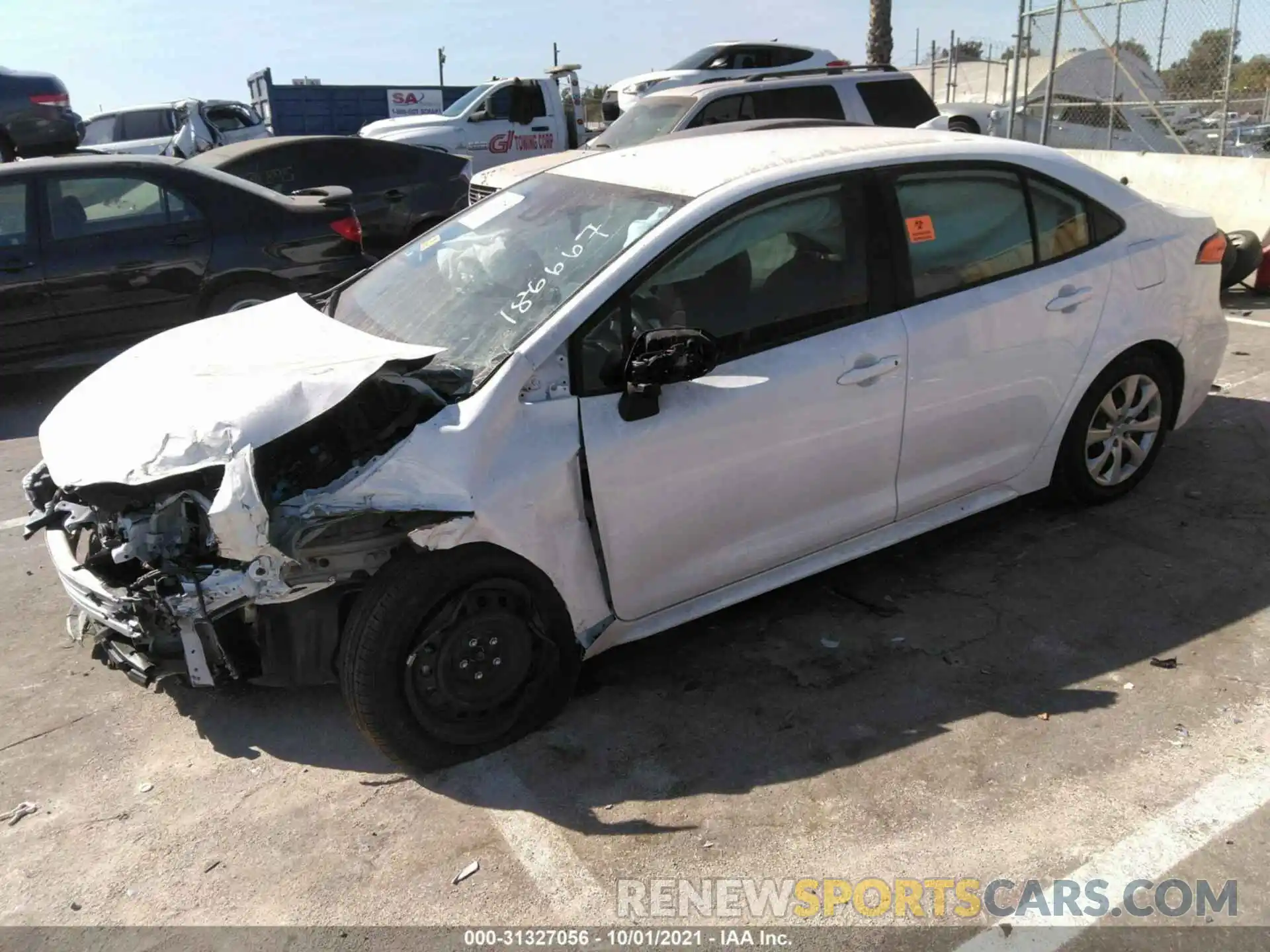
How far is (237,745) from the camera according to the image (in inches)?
137

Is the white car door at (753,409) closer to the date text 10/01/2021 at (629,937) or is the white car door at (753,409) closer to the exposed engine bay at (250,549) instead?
the exposed engine bay at (250,549)

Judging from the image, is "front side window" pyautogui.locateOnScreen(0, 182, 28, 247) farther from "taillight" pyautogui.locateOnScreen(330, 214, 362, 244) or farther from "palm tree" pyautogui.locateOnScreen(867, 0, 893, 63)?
"palm tree" pyautogui.locateOnScreen(867, 0, 893, 63)

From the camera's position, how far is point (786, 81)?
10.8 m

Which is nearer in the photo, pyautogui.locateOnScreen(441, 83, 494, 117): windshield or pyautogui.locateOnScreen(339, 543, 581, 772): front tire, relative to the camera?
pyautogui.locateOnScreen(339, 543, 581, 772): front tire

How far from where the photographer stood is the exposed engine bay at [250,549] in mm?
2955

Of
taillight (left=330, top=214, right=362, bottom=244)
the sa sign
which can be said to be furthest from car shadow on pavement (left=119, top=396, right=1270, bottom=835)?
the sa sign

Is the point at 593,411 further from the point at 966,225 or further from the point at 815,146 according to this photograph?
the point at 966,225

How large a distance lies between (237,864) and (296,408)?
1.31m

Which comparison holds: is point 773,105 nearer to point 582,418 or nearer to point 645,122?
point 645,122

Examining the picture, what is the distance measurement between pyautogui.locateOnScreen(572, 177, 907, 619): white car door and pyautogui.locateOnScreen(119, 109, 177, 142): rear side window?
730 inches

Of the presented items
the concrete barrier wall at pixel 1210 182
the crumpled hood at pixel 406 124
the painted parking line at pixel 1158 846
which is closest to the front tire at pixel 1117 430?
the painted parking line at pixel 1158 846

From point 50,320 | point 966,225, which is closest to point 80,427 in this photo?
point 966,225

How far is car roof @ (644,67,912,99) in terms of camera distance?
1060 cm
